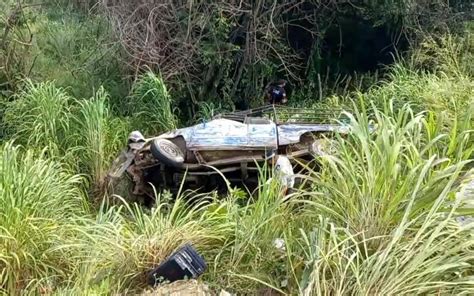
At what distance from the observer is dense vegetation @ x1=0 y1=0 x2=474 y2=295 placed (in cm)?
269

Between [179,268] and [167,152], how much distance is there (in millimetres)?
2080

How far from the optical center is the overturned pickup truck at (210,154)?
495 cm

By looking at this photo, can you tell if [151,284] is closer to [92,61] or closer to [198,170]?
[198,170]

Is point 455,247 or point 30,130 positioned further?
point 30,130

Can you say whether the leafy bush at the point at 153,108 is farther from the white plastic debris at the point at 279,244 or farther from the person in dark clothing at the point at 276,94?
the white plastic debris at the point at 279,244

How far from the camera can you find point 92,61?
Result: 26.6 feet

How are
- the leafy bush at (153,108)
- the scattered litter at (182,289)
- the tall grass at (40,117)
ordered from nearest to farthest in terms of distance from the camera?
the scattered litter at (182,289) < the tall grass at (40,117) < the leafy bush at (153,108)

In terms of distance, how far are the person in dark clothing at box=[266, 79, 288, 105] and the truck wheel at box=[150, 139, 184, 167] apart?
125 inches

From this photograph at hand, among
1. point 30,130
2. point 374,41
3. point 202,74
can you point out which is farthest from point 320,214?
point 374,41

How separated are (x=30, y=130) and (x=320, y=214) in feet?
14.5

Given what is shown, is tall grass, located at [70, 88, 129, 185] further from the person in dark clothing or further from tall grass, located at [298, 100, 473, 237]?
tall grass, located at [298, 100, 473, 237]

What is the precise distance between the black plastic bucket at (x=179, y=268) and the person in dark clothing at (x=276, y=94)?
16.9 ft

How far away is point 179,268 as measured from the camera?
2998mm

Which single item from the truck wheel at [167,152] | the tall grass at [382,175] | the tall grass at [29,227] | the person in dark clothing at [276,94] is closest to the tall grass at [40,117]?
the truck wheel at [167,152]
